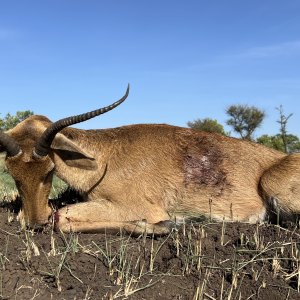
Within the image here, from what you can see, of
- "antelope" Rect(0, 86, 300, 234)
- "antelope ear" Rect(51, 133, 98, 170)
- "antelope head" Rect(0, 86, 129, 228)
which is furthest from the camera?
"antelope ear" Rect(51, 133, 98, 170)

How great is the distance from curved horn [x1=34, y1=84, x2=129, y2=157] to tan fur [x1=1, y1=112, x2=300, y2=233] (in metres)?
0.13

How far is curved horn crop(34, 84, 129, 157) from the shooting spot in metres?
5.52

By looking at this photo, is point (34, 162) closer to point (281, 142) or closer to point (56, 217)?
point (56, 217)

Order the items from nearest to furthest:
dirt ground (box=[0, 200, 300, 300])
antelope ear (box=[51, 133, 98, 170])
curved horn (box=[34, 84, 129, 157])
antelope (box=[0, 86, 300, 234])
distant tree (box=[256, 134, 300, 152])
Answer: dirt ground (box=[0, 200, 300, 300]) → curved horn (box=[34, 84, 129, 157]) → antelope (box=[0, 86, 300, 234]) → antelope ear (box=[51, 133, 98, 170]) → distant tree (box=[256, 134, 300, 152])

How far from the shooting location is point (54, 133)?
5.85 meters

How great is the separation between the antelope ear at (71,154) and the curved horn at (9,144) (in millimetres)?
471

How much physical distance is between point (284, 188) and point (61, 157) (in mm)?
2951

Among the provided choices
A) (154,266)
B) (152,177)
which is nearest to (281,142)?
(152,177)

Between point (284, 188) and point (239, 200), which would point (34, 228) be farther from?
point (284, 188)

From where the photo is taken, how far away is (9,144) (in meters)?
5.84

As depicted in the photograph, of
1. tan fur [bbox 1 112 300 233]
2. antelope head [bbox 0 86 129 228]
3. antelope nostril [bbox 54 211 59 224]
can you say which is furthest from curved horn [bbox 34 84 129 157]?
antelope nostril [bbox 54 211 59 224]

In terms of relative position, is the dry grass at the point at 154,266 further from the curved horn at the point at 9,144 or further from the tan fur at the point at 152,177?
the curved horn at the point at 9,144

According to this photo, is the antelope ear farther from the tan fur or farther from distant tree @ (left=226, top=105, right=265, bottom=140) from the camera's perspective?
distant tree @ (left=226, top=105, right=265, bottom=140)

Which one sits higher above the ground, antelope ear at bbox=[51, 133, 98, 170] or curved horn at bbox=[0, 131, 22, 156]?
curved horn at bbox=[0, 131, 22, 156]
